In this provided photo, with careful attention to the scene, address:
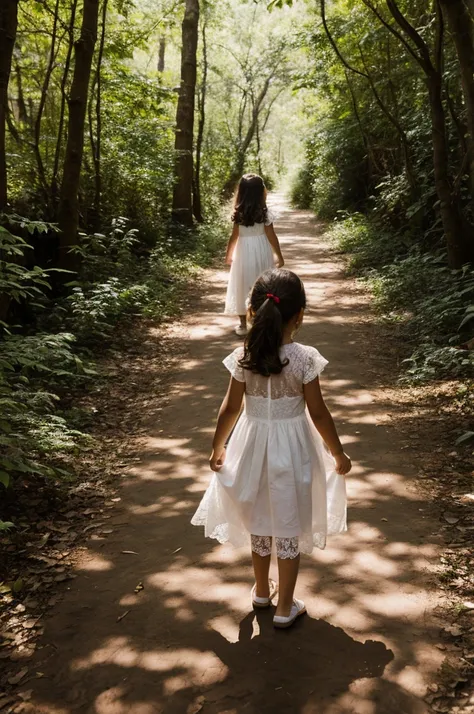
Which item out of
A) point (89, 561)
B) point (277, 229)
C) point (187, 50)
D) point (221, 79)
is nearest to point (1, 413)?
point (89, 561)

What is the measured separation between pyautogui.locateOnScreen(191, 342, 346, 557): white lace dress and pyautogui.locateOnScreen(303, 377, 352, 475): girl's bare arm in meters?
0.05

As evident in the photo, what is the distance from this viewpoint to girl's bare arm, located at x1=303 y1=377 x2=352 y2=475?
10.2ft

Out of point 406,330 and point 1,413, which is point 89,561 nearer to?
point 1,413

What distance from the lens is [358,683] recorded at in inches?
108

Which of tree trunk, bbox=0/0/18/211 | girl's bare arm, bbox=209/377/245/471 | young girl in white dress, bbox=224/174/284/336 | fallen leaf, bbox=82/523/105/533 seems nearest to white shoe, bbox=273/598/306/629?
girl's bare arm, bbox=209/377/245/471

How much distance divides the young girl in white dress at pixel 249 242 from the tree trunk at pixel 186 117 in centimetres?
782

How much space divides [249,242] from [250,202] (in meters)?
0.65

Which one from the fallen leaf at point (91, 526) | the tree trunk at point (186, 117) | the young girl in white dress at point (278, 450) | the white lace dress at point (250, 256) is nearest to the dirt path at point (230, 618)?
the fallen leaf at point (91, 526)

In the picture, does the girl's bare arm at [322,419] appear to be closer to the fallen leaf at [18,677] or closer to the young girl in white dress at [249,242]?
the fallen leaf at [18,677]

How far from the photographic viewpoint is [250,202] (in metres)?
7.44

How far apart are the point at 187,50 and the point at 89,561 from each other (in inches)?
569

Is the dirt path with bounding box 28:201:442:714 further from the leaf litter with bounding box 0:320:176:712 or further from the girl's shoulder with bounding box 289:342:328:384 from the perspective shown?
the girl's shoulder with bounding box 289:342:328:384

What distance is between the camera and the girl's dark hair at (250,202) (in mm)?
7277

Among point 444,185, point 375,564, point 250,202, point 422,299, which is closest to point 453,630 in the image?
point 375,564
